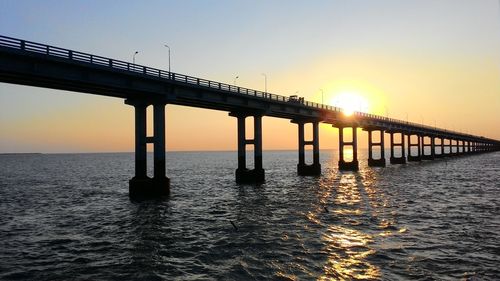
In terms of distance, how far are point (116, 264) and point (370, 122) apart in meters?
93.6

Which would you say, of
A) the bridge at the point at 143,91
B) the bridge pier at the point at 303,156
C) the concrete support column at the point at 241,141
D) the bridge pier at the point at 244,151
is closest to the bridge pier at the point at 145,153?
the bridge at the point at 143,91

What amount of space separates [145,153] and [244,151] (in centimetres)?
1987

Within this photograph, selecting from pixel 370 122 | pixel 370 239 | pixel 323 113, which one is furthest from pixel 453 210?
pixel 370 122

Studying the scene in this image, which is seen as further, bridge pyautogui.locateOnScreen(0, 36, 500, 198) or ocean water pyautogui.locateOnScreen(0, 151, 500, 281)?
bridge pyautogui.locateOnScreen(0, 36, 500, 198)

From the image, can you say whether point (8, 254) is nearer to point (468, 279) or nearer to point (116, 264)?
point (116, 264)

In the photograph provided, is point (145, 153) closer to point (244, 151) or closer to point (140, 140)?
point (140, 140)

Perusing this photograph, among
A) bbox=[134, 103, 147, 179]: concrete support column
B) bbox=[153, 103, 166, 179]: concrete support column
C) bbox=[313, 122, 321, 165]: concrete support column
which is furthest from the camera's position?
bbox=[313, 122, 321, 165]: concrete support column

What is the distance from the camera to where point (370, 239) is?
20781 millimetres

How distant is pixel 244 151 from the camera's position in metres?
58.9

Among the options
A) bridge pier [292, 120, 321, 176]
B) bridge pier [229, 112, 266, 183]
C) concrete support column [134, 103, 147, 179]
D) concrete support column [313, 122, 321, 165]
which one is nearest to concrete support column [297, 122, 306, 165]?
bridge pier [292, 120, 321, 176]

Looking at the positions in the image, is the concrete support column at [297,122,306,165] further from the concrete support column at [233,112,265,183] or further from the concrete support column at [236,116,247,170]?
the concrete support column at [236,116,247,170]

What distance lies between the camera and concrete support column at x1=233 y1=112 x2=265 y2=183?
58625mm

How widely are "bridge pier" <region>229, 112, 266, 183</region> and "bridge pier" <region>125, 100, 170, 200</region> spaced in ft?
59.0

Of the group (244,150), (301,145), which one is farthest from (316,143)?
(244,150)
